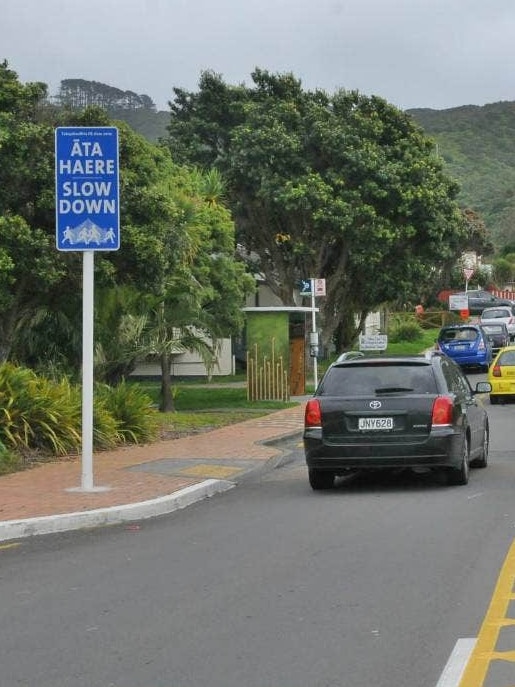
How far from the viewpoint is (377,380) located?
1403 cm

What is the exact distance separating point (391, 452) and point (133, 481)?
327 cm

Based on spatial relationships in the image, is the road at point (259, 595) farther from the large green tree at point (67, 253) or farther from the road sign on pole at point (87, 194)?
the large green tree at point (67, 253)

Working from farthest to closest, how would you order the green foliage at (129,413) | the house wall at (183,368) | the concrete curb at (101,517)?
the house wall at (183,368) → the green foliage at (129,413) → the concrete curb at (101,517)

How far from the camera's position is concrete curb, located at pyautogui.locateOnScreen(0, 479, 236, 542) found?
35.8ft

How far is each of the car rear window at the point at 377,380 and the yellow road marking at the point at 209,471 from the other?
2.13m

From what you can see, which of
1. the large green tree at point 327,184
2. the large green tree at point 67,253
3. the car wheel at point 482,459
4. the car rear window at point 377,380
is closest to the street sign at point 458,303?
the large green tree at point 327,184

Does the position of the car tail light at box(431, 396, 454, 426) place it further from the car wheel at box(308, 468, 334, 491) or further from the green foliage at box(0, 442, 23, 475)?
the green foliage at box(0, 442, 23, 475)

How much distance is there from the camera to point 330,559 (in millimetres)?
9391

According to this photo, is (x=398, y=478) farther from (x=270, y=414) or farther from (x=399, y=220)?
(x=399, y=220)

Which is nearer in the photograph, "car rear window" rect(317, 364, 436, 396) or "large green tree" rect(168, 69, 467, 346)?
"car rear window" rect(317, 364, 436, 396)

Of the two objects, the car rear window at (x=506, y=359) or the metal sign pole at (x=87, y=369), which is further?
the car rear window at (x=506, y=359)

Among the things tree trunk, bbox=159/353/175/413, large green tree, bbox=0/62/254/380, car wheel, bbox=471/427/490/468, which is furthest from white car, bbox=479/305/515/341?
car wheel, bbox=471/427/490/468

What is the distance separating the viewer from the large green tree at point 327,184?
1421 inches

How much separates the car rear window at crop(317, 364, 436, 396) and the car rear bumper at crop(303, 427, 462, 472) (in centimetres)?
62
